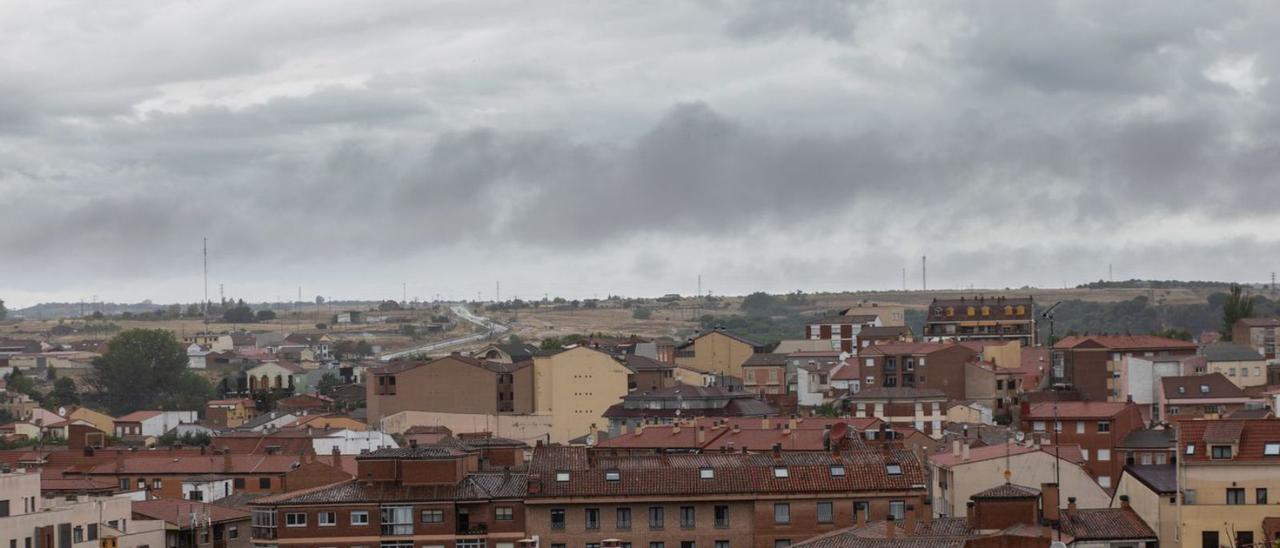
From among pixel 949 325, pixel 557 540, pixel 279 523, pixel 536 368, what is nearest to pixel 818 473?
pixel 557 540

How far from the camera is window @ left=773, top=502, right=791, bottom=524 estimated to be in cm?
6191

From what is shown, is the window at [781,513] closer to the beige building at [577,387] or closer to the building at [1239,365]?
the beige building at [577,387]

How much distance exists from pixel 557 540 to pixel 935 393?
66036 mm

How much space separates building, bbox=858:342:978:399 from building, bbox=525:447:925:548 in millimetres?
75499

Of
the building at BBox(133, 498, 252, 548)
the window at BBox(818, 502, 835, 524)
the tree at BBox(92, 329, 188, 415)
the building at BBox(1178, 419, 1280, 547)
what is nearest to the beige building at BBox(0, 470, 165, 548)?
the building at BBox(133, 498, 252, 548)

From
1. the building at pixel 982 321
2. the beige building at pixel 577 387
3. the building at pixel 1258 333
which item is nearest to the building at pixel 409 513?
the beige building at pixel 577 387

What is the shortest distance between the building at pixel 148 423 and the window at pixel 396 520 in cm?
7852

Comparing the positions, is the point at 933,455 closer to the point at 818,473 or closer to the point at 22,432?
the point at 818,473

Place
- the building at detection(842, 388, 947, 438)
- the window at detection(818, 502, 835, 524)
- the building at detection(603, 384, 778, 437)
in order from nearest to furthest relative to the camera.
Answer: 1. the window at detection(818, 502, 835, 524)
2. the building at detection(603, 384, 778, 437)
3. the building at detection(842, 388, 947, 438)

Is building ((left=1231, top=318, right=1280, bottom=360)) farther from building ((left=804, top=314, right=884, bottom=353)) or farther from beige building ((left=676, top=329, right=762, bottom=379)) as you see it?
beige building ((left=676, top=329, right=762, bottom=379))

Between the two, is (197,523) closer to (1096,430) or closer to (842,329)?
(1096,430)

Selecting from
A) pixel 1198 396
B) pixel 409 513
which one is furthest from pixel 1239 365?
pixel 409 513

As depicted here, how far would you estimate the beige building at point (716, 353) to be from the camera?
168875 mm

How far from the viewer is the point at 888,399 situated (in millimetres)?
123750
